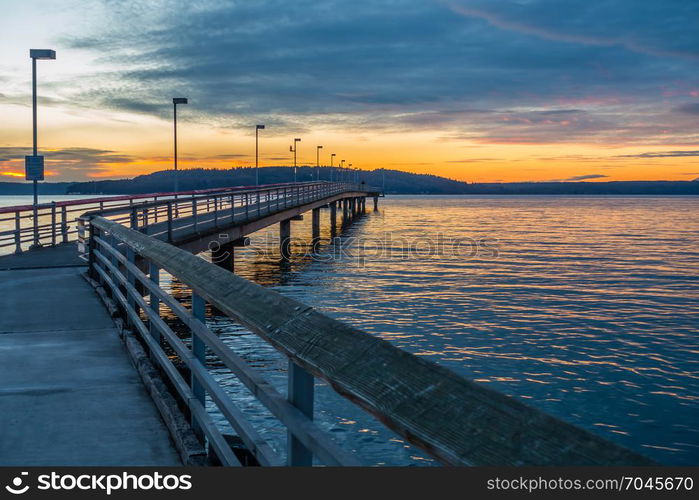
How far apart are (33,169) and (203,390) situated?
22596 millimetres

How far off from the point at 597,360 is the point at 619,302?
31.1ft

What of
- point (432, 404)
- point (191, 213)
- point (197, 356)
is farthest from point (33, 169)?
point (432, 404)

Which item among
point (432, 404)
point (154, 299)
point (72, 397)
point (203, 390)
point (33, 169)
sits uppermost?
point (33, 169)

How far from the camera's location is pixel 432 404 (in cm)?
161

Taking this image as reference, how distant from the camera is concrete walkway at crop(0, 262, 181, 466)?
4.16 m

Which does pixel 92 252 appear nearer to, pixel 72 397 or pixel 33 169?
pixel 72 397

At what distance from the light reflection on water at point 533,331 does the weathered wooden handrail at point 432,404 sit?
826cm

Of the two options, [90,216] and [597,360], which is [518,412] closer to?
[90,216]

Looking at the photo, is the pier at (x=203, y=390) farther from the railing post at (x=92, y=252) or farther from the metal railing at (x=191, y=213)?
the metal railing at (x=191, y=213)

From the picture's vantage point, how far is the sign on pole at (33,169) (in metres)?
23.8

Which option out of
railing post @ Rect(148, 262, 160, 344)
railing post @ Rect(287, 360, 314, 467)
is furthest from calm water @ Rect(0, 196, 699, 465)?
railing post @ Rect(287, 360, 314, 467)

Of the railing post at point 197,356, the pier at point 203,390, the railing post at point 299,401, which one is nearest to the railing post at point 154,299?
the pier at point 203,390

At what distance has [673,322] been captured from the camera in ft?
67.9

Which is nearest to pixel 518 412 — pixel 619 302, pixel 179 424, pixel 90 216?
pixel 179 424
